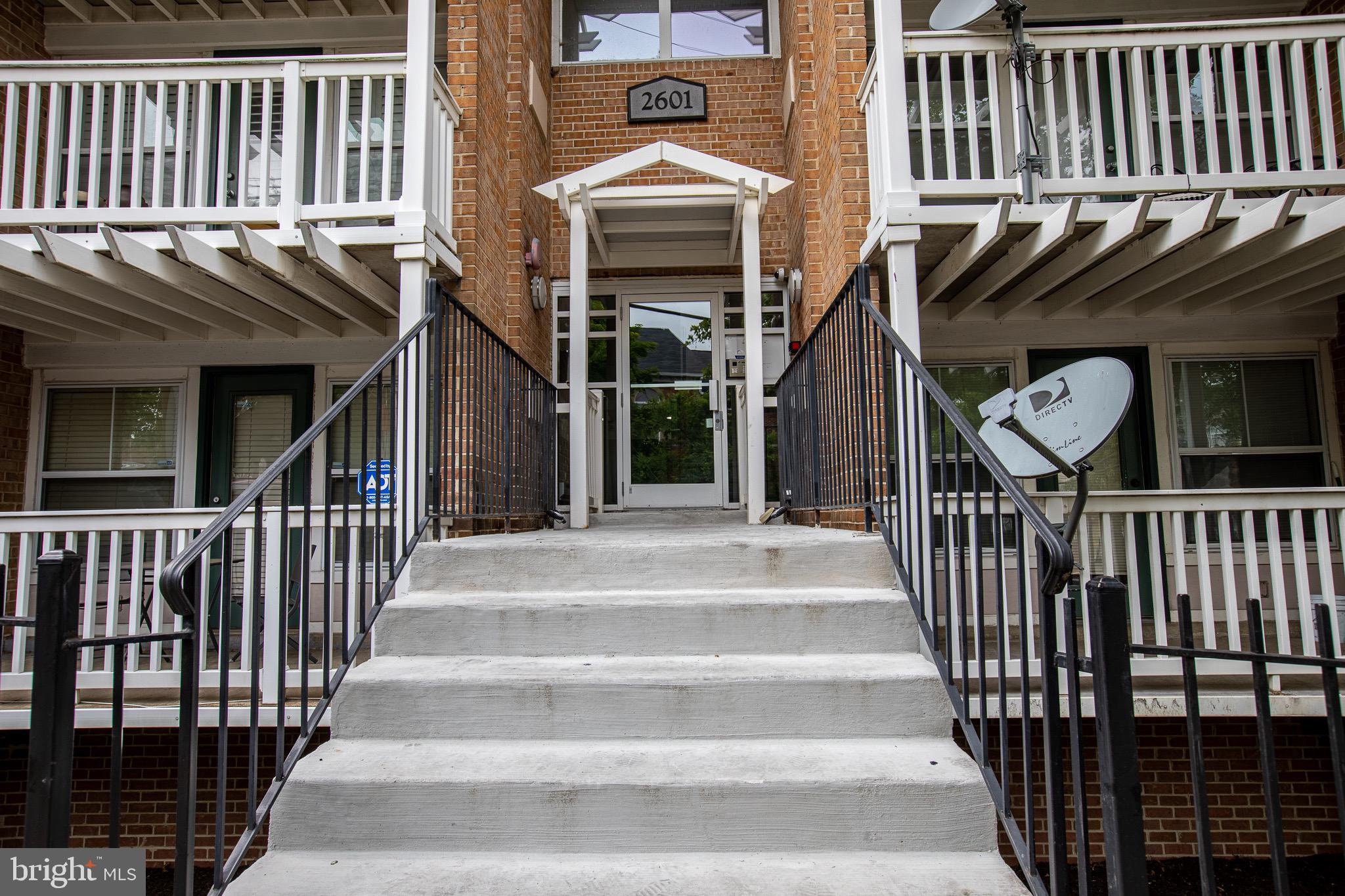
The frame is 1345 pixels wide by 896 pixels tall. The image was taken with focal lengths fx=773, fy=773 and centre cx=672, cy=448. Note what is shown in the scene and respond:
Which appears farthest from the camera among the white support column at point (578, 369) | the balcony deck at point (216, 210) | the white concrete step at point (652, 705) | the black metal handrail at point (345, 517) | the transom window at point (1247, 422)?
the transom window at point (1247, 422)

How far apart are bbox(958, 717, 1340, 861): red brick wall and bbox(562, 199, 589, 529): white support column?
9.92ft

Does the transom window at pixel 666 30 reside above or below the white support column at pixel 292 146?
above

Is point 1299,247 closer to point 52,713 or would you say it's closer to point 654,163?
point 654,163

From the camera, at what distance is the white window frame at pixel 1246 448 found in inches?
228

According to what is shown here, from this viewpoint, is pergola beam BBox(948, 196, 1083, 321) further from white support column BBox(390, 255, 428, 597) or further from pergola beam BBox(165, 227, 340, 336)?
pergola beam BBox(165, 227, 340, 336)

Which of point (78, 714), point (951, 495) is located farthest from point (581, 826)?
point (951, 495)

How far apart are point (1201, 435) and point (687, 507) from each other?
A: 13.4 ft

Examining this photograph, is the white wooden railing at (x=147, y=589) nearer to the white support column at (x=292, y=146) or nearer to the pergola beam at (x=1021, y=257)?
the white support column at (x=292, y=146)

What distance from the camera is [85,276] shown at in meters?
4.51

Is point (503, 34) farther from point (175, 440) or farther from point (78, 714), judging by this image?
point (78, 714)

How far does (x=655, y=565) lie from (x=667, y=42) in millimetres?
5636

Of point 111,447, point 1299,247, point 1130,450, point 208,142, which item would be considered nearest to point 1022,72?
point 1299,247

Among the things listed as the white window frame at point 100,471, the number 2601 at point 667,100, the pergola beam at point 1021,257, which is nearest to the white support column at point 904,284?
the pergola beam at point 1021,257

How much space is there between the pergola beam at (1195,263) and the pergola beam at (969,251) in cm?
116
